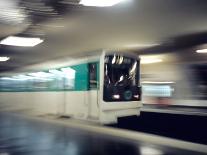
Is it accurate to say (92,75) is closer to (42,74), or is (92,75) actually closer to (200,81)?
(42,74)

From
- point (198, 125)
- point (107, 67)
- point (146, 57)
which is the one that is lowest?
point (198, 125)

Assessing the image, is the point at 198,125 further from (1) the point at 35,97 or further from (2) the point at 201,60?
(1) the point at 35,97

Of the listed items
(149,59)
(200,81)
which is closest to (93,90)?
(200,81)

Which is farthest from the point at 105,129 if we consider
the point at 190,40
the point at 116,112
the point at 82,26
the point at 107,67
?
the point at 190,40

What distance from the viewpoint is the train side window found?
34.2ft

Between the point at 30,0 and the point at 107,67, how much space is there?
13.8ft

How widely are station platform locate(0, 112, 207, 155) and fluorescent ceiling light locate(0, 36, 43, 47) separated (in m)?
3.81

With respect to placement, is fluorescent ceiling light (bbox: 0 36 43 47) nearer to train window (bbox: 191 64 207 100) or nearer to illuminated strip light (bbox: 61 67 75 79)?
illuminated strip light (bbox: 61 67 75 79)

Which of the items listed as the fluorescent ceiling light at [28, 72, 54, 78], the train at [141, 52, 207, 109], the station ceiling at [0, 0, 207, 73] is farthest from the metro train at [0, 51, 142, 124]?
the train at [141, 52, 207, 109]

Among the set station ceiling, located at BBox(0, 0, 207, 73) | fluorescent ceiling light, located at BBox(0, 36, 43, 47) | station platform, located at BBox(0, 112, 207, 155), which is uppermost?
station ceiling, located at BBox(0, 0, 207, 73)

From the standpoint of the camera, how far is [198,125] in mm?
11906

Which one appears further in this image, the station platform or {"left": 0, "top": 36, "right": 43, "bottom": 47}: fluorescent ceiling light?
{"left": 0, "top": 36, "right": 43, "bottom": 47}: fluorescent ceiling light

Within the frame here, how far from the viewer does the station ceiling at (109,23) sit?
294 inches

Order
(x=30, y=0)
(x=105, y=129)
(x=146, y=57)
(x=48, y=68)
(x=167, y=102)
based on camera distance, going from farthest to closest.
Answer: (x=146, y=57) < (x=167, y=102) < (x=48, y=68) < (x=105, y=129) < (x=30, y=0)
